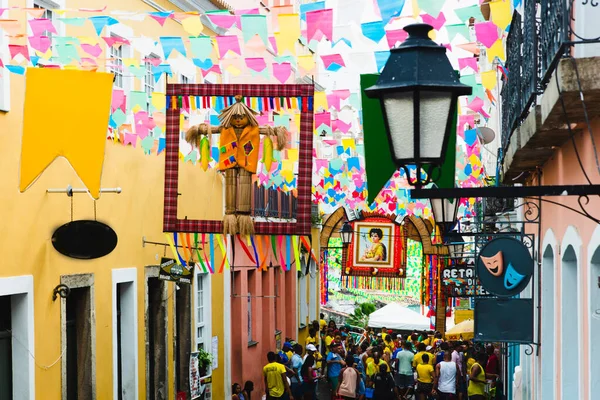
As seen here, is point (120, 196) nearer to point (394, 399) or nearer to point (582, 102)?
point (394, 399)

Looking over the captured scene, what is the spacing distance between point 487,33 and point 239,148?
4.06 meters

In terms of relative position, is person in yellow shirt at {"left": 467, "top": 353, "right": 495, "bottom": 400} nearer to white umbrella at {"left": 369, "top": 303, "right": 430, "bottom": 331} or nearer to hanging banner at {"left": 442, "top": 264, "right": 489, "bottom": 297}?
hanging banner at {"left": 442, "top": 264, "right": 489, "bottom": 297}

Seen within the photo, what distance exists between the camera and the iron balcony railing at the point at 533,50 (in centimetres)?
573

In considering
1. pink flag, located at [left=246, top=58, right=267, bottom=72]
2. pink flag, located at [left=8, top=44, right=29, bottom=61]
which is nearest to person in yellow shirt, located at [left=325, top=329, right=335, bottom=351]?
pink flag, located at [left=246, top=58, right=267, bottom=72]

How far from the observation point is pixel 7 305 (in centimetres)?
1298

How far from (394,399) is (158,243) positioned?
5.21 m

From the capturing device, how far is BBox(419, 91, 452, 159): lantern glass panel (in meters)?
4.92

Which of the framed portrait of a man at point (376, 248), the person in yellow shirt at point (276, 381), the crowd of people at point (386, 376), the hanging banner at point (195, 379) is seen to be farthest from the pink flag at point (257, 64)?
the framed portrait of a man at point (376, 248)

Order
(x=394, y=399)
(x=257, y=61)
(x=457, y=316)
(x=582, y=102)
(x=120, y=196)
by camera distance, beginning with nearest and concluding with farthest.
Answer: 1. (x=582, y=102)
2. (x=257, y=61)
3. (x=120, y=196)
4. (x=394, y=399)
5. (x=457, y=316)

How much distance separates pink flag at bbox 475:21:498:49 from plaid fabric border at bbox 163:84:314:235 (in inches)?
90.7

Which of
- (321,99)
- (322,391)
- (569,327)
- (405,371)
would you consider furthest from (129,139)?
(322,391)

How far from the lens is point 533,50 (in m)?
6.89

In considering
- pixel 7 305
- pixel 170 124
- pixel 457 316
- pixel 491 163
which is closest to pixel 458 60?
pixel 170 124

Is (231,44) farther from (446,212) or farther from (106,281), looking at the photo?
(106,281)
